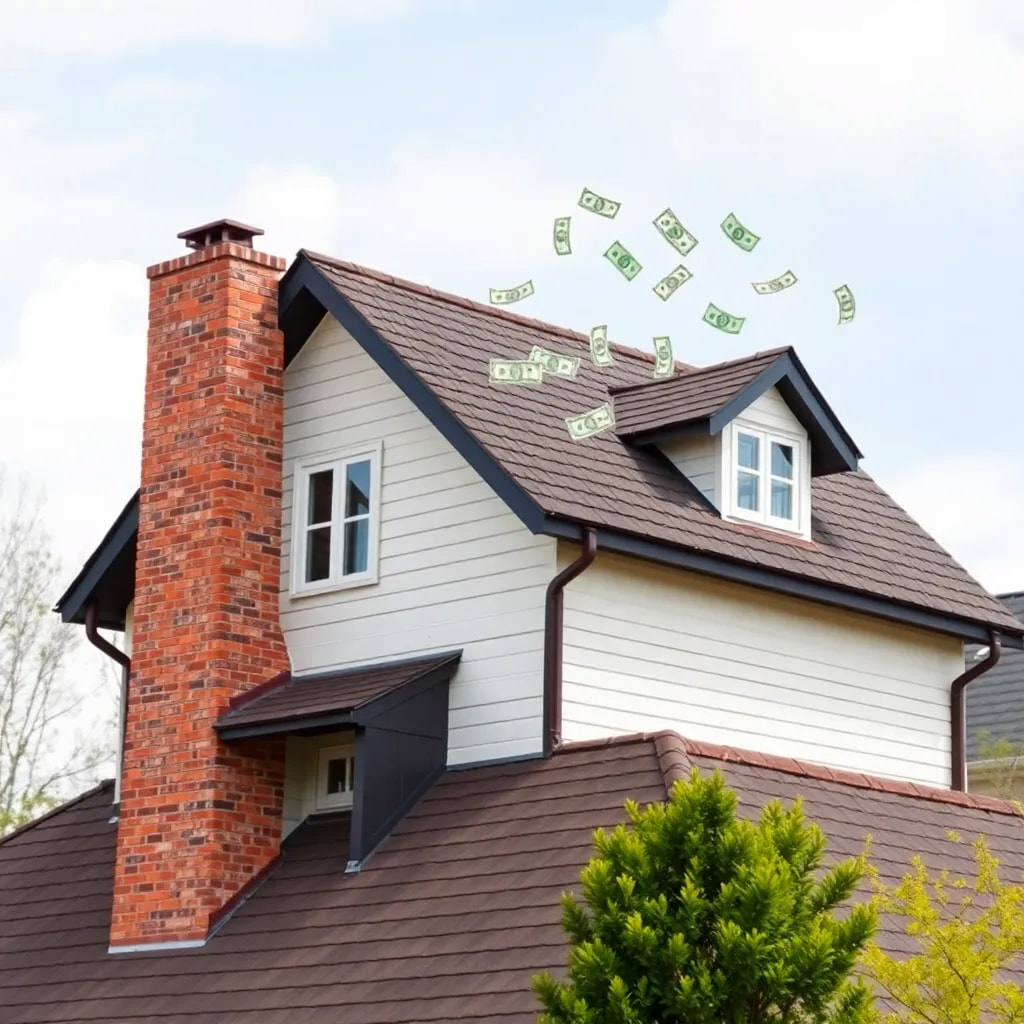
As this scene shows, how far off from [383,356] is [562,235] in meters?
A: 2.08

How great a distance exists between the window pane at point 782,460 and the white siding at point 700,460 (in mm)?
713

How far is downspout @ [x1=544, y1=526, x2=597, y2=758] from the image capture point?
1605 centimetres

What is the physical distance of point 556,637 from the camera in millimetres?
16109

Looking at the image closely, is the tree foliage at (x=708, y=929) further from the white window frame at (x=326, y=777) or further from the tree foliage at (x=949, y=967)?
the white window frame at (x=326, y=777)

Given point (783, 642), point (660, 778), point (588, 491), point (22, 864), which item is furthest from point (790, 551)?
point (22, 864)

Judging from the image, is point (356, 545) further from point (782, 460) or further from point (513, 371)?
point (782, 460)

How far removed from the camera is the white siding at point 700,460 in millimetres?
18125

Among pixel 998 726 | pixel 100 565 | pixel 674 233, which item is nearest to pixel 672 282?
pixel 674 233

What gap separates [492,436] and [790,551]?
123 inches

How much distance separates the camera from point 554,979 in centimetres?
1266

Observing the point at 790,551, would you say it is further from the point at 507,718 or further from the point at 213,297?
the point at 213,297

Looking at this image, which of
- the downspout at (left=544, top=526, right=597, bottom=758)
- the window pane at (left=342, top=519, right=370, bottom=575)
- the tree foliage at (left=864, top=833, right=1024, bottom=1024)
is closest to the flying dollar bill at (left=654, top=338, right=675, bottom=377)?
the downspout at (left=544, top=526, right=597, bottom=758)

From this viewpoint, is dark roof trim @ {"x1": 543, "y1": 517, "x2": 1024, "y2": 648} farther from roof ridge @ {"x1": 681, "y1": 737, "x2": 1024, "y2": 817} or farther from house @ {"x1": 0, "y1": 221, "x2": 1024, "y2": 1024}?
roof ridge @ {"x1": 681, "y1": 737, "x2": 1024, "y2": 817}

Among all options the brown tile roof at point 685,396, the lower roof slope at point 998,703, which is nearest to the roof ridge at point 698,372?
the brown tile roof at point 685,396
